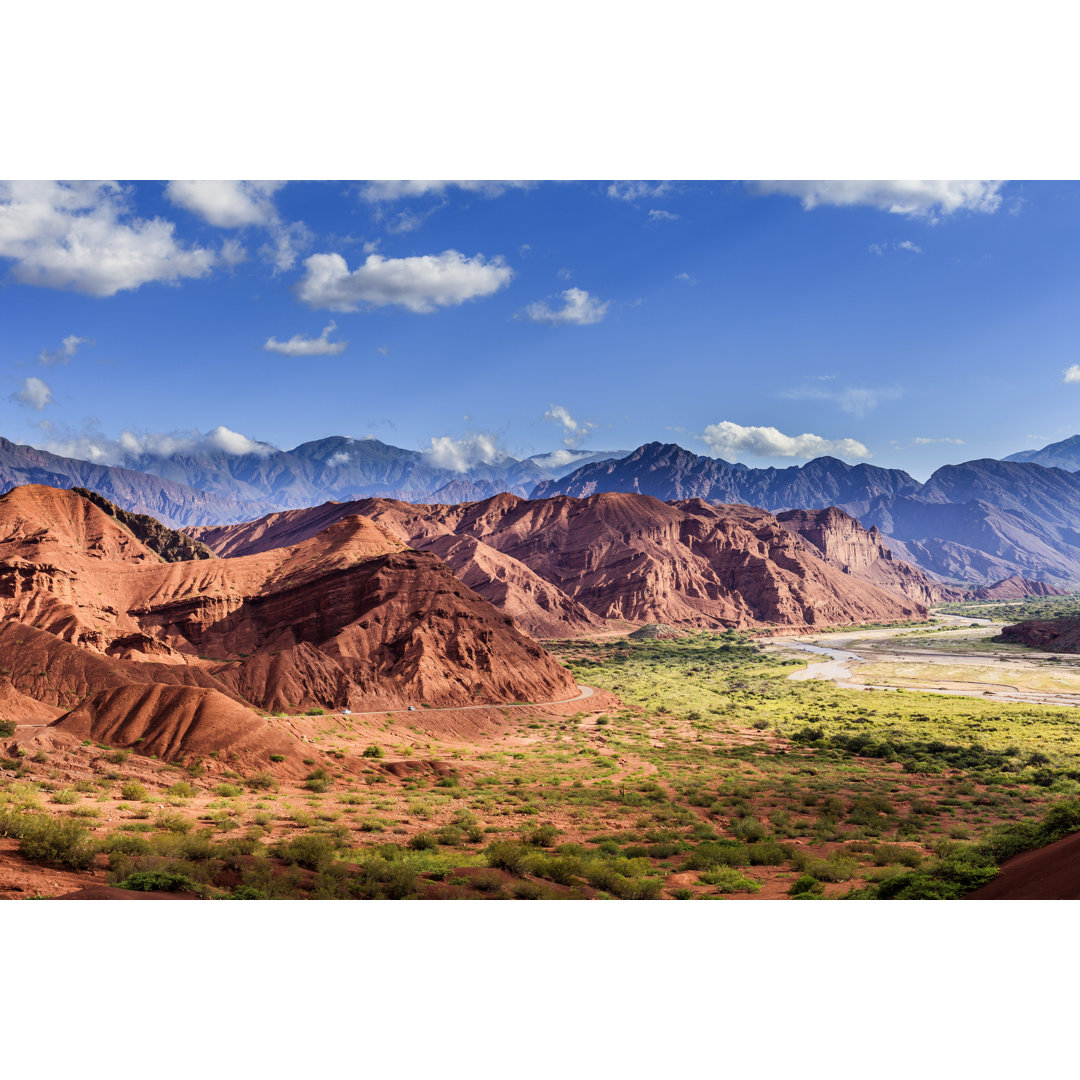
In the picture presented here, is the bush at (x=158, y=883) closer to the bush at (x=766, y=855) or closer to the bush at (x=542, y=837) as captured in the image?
the bush at (x=542, y=837)

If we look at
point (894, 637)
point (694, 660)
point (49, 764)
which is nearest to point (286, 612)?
point (49, 764)

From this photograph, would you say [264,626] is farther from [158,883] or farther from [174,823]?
[158,883]

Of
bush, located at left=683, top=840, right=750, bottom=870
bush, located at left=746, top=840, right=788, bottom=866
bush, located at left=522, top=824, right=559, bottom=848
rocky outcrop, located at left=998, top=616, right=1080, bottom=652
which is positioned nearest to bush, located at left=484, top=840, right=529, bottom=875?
bush, located at left=522, top=824, right=559, bottom=848

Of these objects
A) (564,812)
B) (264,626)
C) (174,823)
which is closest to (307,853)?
(174,823)

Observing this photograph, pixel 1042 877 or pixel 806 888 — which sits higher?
pixel 1042 877

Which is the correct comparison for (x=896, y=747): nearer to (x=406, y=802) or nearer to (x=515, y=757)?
(x=515, y=757)

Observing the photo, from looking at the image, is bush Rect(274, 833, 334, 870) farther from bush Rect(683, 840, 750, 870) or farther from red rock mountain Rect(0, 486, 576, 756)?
red rock mountain Rect(0, 486, 576, 756)
